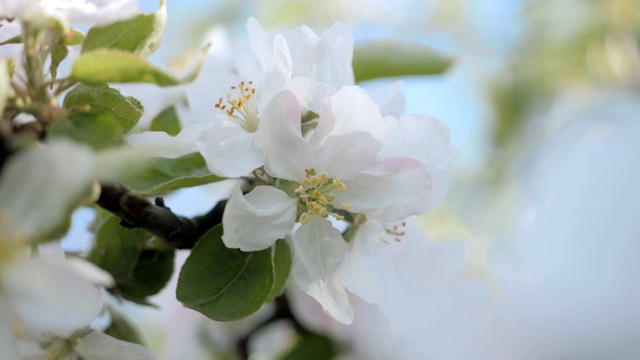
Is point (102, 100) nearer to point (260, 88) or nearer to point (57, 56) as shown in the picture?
point (57, 56)

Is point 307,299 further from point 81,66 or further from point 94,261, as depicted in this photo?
point 81,66

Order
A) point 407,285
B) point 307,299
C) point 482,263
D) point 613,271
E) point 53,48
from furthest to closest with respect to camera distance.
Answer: point 482,263 < point 613,271 < point 307,299 < point 407,285 < point 53,48

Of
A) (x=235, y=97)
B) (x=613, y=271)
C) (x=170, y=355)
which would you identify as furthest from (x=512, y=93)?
(x=235, y=97)

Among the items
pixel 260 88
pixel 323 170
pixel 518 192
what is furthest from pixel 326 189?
pixel 518 192

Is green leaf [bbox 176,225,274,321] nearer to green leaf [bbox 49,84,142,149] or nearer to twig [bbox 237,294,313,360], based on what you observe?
green leaf [bbox 49,84,142,149]

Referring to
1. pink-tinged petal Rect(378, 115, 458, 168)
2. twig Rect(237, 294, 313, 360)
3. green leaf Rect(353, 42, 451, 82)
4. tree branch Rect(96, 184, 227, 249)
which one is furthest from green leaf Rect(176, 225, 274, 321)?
twig Rect(237, 294, 313, 360)

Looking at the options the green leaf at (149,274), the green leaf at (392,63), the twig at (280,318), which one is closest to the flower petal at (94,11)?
the green leaf at (149,274)
